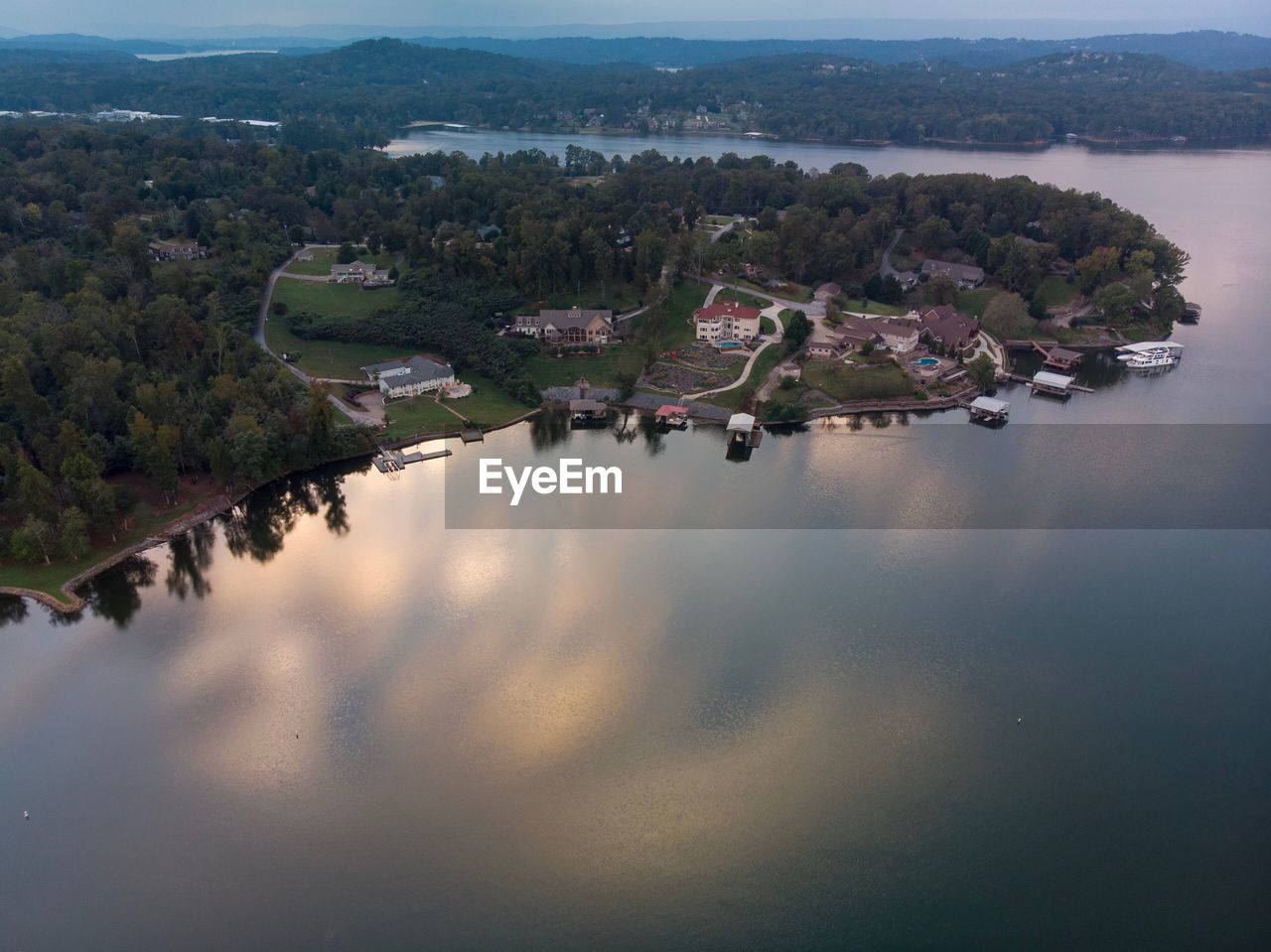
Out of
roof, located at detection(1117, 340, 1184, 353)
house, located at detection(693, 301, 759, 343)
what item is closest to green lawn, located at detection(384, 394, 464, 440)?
house, located at detection(693, 301, 759, 343)

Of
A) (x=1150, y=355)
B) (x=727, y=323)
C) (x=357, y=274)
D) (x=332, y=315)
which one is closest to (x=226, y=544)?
(x=332, y=315)

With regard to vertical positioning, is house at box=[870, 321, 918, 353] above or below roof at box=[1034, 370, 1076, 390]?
above

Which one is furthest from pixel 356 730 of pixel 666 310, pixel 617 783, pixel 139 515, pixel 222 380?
pixel 666 310

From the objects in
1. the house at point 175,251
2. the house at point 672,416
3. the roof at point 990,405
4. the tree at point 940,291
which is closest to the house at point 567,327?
the house at point 672,416

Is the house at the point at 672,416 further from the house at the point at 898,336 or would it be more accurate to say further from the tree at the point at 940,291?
the tree at the point at 940,291

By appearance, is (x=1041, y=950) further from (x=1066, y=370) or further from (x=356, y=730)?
(x=1066, y=370)
